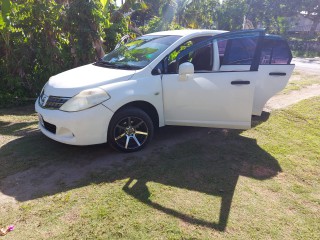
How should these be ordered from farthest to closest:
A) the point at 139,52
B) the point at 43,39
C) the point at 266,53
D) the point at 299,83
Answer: the point at 299,83 < the point at 43,39 < the point at 266,53 < the point at 139,52

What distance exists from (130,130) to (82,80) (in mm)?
979

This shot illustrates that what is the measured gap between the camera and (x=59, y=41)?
312 inches

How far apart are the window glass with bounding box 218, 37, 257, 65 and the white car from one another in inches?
0.6

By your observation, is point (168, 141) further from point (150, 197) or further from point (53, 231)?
point (53, 231)

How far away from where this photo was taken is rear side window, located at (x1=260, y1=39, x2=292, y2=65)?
17.2ft

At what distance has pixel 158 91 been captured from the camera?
430 centimetres

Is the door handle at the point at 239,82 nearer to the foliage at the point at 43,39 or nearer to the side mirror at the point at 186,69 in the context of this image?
the side mirror at the point at 186,69

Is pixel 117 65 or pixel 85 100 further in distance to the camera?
pixel 117 65

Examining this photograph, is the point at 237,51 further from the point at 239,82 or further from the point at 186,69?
the point at 186,69

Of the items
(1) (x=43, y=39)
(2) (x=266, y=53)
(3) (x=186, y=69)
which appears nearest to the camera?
(3) (x=186, y=69)

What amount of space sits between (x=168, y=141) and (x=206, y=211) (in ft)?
6.15

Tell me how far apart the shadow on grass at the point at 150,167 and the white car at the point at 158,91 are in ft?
1.06

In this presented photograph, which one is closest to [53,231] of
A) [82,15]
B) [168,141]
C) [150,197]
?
[150,197]

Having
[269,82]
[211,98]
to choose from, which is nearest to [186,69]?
[211,98]
